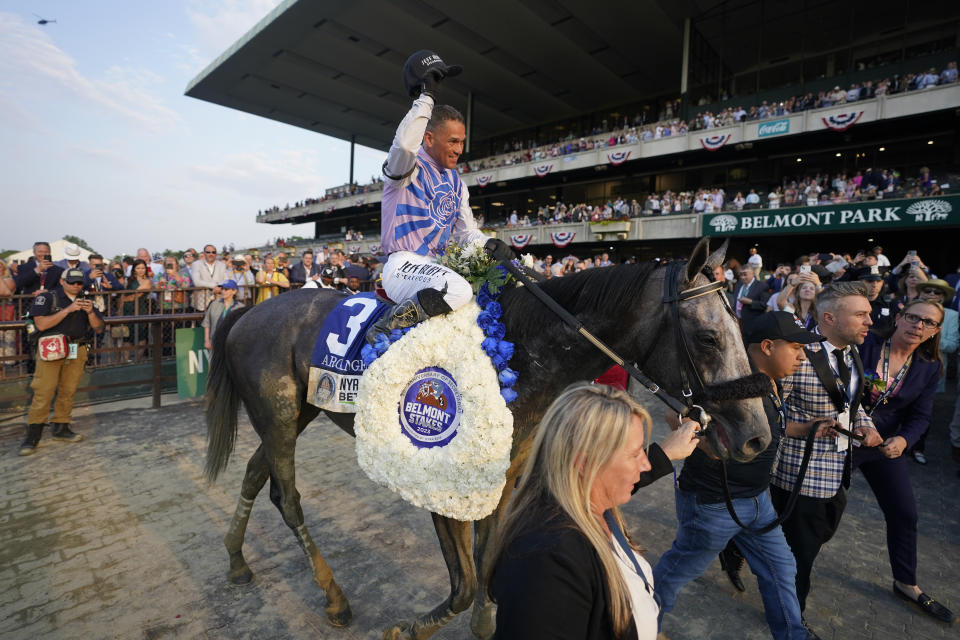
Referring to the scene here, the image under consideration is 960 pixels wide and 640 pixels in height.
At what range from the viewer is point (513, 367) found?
8.68ft

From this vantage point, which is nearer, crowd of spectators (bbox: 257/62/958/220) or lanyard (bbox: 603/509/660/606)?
lanyard (bbox: 603/509/660/606)

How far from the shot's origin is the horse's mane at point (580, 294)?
7.84 feet

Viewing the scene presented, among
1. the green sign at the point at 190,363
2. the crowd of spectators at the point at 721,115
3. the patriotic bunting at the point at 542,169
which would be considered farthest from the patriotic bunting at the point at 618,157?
the green sign at the point at 190,363

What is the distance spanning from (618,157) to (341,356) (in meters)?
29.8

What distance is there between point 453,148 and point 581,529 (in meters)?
2.48

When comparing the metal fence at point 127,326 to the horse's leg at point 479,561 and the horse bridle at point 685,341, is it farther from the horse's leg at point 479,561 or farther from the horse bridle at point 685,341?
the horse bridle at point 685,341

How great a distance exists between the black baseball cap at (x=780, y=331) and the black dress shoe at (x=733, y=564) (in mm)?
1687

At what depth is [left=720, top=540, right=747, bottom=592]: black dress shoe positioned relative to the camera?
341cm

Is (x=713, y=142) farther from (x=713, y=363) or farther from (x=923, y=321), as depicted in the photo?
(x=713, y=363)

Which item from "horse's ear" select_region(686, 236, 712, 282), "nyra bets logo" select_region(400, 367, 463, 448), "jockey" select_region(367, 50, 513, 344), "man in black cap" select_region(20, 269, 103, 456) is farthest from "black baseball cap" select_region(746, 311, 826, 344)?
"man in black cap" select_region(20, 269, 103, 456)

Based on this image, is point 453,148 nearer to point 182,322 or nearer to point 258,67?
point 182,322

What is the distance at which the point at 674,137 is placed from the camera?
2655 centimetres

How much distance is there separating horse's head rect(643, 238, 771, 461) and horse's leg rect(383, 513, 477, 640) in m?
1.45

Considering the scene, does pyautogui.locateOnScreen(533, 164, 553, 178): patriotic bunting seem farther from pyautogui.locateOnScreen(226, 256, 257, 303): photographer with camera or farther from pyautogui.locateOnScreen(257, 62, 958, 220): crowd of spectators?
pyautogui.locateOnScreen(226, 256, 257, 303): photographer with camera
